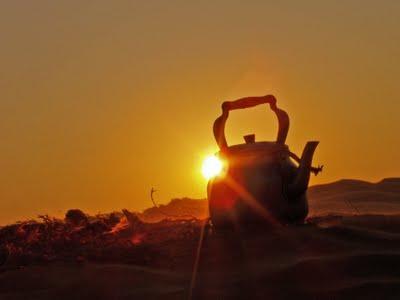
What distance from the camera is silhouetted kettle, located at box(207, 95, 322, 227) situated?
7.28 m

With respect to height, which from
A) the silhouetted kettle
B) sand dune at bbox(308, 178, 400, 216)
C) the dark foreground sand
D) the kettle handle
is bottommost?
sand dune at bbox(308, 178, 400, 216)

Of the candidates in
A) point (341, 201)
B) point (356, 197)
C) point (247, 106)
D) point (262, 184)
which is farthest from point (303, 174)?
point (356, 197)

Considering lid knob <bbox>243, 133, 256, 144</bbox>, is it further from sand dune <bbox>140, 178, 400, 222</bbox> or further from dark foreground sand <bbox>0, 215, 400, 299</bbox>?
sand dune <bbox>140, 178, 400, 222</bbox>

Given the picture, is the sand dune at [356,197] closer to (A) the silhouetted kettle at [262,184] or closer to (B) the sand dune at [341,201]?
(B) the sand dune at [341,201]

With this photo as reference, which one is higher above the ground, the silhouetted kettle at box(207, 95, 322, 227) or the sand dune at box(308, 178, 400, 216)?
the silhouetted kettle at box(207, 95, 322, 227)

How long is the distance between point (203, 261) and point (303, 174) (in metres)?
1.45

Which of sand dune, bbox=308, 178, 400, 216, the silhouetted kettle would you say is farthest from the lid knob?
sand dune, bbox=308, 178, 400, 216

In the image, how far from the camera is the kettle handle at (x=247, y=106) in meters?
7.65

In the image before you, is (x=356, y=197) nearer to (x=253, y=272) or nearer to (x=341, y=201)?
(x=341, y=201)

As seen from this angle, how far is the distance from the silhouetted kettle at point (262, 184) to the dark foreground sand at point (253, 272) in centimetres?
31

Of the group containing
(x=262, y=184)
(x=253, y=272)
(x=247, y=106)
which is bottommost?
(x=253, y=272)

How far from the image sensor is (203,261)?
251 inches

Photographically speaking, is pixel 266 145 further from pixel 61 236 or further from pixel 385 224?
pixel 61 236

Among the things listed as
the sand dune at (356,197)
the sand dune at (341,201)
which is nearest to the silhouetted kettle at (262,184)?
the sand dune at (356,197)
